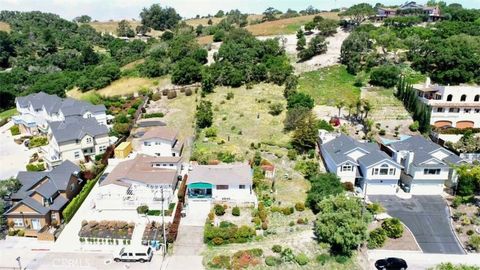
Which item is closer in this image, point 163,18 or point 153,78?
point 153,78

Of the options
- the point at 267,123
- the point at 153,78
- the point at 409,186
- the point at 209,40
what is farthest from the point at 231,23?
the point at 409,186

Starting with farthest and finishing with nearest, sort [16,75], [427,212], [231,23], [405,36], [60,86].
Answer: [231,23]
[16,75]
[405,36]
[60,86]
[427,212]

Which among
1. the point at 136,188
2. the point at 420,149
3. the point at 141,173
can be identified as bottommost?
the point at 136,188

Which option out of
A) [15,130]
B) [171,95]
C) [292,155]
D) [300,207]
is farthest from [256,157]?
[15,130]

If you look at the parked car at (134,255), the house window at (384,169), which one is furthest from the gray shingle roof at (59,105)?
the house window at (384,169)

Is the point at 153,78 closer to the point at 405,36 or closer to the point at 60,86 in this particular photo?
the point at 60,86

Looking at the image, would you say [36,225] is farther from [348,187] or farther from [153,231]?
[348,187]
